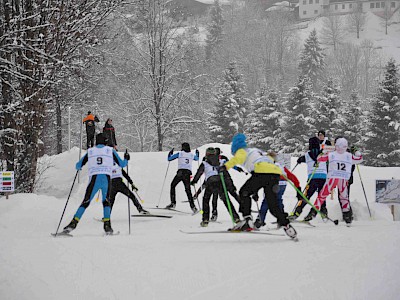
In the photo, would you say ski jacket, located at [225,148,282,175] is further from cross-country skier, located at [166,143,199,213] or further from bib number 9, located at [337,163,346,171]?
cross-country skier, located at [166,143,199,213]

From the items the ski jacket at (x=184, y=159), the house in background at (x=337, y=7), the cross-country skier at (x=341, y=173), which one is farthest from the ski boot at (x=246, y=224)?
the house in background at (x=337, y=7)

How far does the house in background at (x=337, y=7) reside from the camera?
10919 cm

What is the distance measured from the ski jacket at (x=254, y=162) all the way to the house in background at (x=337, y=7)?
106397mm

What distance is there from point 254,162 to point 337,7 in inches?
4445

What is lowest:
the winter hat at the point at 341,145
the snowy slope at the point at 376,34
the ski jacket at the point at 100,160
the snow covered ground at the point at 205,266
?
the snow covered ground at the point at 205,266

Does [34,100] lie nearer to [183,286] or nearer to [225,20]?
[183,286]

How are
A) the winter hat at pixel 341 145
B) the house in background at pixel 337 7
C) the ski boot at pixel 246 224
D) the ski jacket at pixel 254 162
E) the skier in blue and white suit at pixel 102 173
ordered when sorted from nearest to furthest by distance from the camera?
1. the ski jacket at pixel 254 162
2. the ski boot at pixel 246 224
3. the skier in blue and white suit at pixel 102 173
4. the winter hat at pixel 341 145
5. the house in background at pixel 337 7

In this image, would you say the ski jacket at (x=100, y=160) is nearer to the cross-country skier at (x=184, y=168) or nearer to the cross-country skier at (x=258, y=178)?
the cross-country skier at (x=258, y=178)

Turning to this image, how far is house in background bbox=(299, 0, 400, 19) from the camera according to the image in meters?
109

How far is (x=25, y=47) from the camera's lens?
12.6 m

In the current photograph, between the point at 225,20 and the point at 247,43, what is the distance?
30.1 ft

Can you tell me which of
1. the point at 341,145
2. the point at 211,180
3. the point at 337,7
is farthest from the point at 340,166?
the point at 337,7

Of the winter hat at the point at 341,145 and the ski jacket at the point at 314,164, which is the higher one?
the winter hat at the point at 341,145

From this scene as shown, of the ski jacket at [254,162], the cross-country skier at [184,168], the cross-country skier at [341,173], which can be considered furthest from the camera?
the cross-country skier at [184,168]
